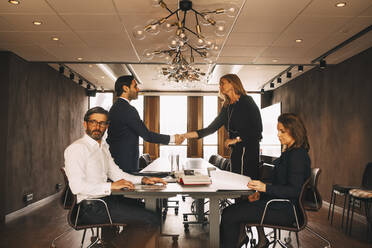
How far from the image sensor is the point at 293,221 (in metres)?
2.38

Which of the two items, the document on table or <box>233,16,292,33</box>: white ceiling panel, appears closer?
the document on table

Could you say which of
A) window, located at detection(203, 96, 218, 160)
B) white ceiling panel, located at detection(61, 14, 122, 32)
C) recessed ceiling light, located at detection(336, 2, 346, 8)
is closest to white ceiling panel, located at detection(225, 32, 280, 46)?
recessed ceiling light, located at detection(336, 2, 346, 8)

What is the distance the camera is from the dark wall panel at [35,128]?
5445mm

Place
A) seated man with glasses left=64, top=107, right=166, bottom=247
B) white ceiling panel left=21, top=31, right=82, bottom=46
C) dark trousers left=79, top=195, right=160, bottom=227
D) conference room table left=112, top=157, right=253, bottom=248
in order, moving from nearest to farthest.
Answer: conference room table left=112, top=157, right=253, bottom=248 → seated man with glasses left=64, top=107, right=166, bottom=247 → dark trousers left=79, top=195, right=160, bottom=227 → white ceiling panel left=21, top=31, right=82, bottom=46

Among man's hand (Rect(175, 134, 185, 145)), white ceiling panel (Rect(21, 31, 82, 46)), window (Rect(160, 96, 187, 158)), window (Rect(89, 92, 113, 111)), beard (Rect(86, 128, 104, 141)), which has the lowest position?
man's hand (Rect(175, 134, 185, 145))

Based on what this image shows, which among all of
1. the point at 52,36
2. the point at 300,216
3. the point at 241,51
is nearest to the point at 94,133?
the point at 300,216

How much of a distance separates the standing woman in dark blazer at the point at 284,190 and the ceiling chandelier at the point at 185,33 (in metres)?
1.54

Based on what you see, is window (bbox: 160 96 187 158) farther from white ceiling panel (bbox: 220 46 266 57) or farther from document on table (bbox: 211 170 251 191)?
document on table (bbox: 211 170 251 191)

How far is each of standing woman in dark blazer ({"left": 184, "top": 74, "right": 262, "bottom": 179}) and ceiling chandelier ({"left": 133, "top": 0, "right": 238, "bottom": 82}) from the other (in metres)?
0.89

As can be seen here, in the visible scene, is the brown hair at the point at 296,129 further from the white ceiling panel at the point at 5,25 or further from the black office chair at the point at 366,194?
the white ceiling panel at the point at 5,25

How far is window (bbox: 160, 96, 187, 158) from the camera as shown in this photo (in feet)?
35.4

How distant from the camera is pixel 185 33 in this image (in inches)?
184

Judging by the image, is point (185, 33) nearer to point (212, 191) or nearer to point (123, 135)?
point (123, 135)

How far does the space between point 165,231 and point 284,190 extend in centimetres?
255
